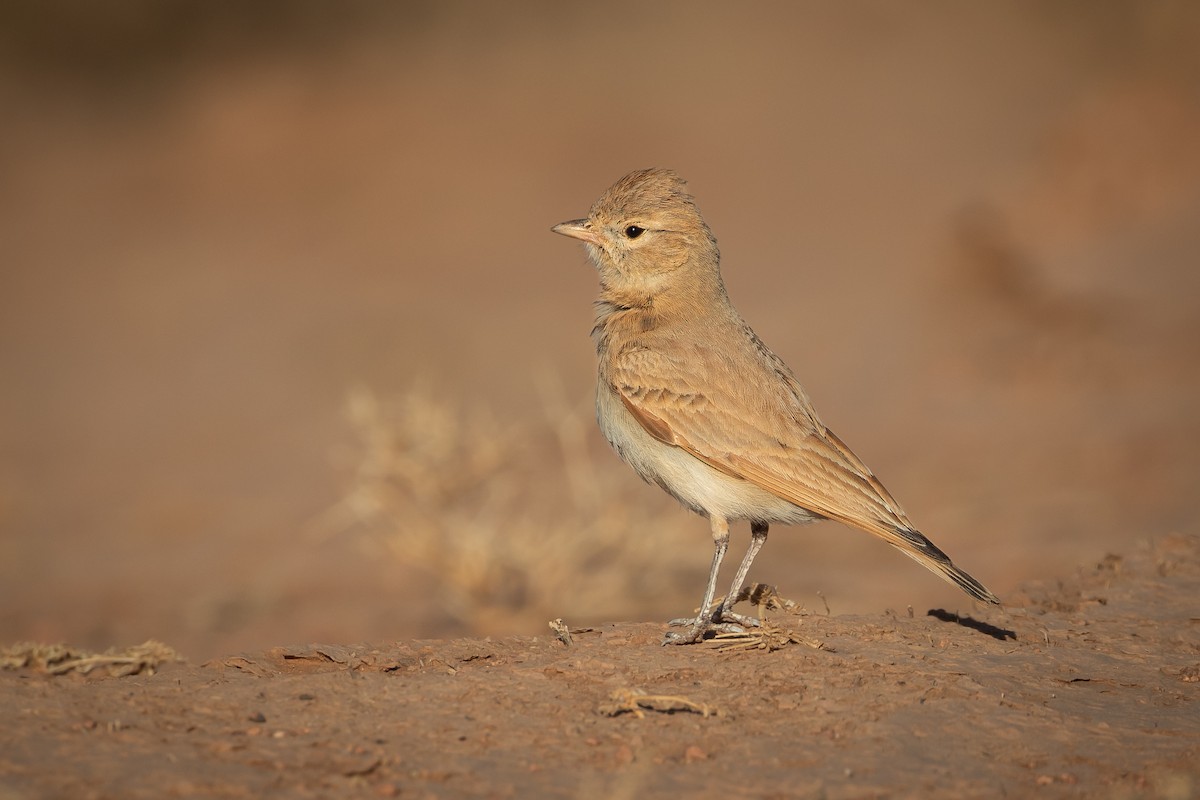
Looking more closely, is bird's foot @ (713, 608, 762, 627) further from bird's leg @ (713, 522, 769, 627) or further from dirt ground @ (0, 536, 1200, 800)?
dirt ground @ (0, 536, 1200, 800)

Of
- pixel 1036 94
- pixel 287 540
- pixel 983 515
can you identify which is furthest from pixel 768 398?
pixel 1036 94

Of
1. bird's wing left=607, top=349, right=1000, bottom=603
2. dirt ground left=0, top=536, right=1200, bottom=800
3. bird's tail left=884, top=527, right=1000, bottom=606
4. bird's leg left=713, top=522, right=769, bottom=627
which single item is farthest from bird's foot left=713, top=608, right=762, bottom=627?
bird's tail left=884, top=527, right=1000, bottom=606

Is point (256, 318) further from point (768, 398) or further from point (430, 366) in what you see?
point (768, 398)

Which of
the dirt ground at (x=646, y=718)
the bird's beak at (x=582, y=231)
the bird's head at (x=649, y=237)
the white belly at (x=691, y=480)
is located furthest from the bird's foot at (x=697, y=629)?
the bird's beak at (x=582, y=231)

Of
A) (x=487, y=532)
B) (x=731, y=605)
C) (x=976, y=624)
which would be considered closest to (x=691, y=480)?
(x=731, y=605)

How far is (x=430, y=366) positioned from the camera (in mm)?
13773

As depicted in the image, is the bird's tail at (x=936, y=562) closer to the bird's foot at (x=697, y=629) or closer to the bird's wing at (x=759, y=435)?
the bird's wing at (x=759, y=435)

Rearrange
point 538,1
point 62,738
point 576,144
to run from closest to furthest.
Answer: point 62,738, point 576,144, point 538,1

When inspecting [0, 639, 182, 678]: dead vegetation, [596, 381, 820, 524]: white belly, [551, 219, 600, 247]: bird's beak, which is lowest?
[0, 639, 182, 678]: dead vegetation

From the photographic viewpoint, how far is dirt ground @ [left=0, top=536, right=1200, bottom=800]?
138 inches

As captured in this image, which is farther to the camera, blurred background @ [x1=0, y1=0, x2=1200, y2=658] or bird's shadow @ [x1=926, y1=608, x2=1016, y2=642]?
blurred background @ [x1=0, y1=0, x2=1200, y2=658]

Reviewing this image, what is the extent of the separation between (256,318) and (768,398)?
11.2m

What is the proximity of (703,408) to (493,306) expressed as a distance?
10448 millimetres

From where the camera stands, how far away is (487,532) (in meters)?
8.62
